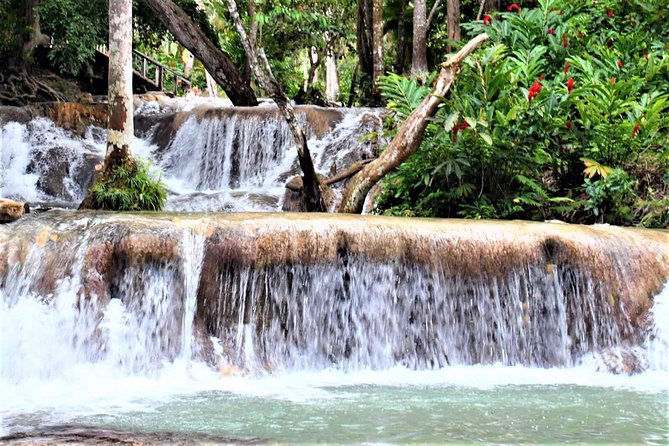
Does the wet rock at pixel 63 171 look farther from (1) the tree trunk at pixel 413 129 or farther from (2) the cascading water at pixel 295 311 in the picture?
(2) the cascading water at pixel 295 311

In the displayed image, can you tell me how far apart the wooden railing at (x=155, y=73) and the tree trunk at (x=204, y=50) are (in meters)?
6.03

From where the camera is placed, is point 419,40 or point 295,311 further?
point 419,40

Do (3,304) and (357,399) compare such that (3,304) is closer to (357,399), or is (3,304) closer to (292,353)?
(292,353)

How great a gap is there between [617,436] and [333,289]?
3.06 meters

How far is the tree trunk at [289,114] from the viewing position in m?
9.98

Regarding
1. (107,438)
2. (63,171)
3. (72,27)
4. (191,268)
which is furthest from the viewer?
(72,27)

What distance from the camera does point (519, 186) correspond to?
959 centimetres

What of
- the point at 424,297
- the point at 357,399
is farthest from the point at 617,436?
the point at 424,297

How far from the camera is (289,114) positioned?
9992 millimetres

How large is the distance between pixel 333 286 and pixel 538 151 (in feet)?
12.9

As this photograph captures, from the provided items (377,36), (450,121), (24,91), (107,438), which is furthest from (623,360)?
(24,91)

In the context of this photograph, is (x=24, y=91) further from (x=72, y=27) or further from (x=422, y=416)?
(x=422, y=416)

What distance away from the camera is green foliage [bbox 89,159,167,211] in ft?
31.7

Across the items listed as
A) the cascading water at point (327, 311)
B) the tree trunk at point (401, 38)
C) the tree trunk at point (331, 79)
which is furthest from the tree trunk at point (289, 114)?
the tree trunk at point (331, 79)
